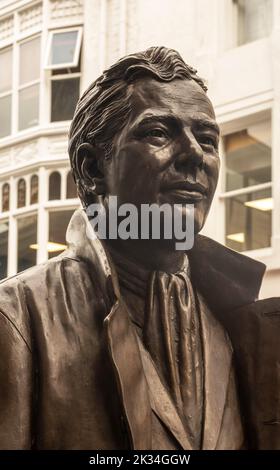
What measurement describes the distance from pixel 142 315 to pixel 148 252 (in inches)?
3.7

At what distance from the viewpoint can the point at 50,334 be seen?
146 cm

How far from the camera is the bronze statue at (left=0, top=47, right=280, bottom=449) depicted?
4.68 feet

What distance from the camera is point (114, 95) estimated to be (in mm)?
1579

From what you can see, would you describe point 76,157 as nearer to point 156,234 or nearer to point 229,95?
point 156,234

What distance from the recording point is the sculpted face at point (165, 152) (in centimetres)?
152

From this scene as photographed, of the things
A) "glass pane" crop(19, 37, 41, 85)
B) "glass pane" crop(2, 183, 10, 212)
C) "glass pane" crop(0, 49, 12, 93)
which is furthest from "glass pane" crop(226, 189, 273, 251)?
"glass pane" crop(0, 49, 12, 93)

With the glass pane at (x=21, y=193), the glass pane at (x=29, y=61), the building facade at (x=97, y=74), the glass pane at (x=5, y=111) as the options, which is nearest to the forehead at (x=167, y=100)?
the building facade at (x=97, y=74)

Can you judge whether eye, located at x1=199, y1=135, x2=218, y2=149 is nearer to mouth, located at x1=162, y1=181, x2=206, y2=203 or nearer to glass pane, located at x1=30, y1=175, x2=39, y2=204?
mouth, located at x1=162, y1=181, x2=206, y2=203

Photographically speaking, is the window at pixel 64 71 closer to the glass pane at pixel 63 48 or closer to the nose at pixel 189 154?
the glass pane at pixel 63 48

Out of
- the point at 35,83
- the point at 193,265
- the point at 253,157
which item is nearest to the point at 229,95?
the point at 253,157

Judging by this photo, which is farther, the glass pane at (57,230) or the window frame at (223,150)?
the glass pane at (57,230)

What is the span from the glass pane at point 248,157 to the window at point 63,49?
243cm

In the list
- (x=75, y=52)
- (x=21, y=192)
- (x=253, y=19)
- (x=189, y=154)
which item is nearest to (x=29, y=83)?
(x=75, y=52)
